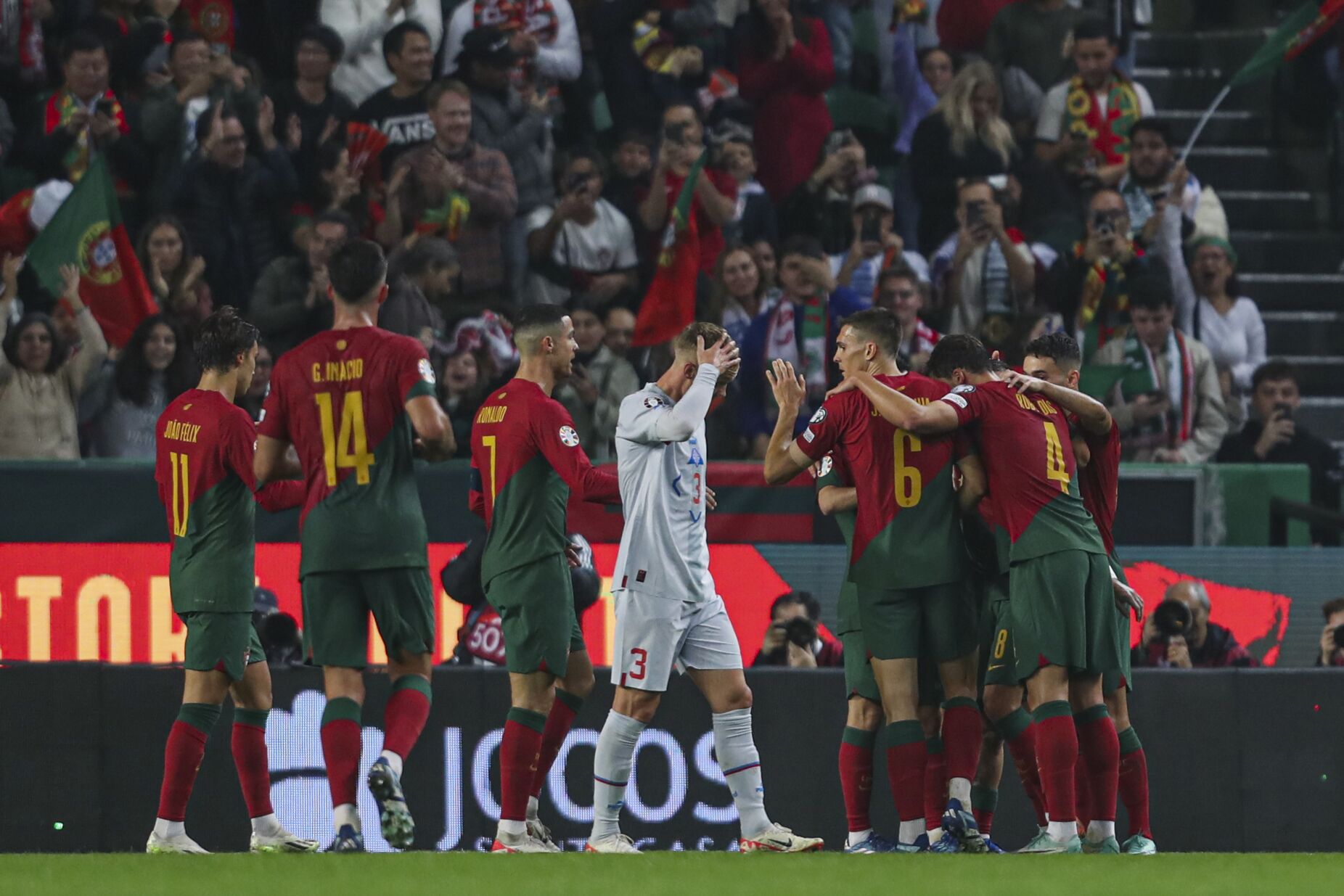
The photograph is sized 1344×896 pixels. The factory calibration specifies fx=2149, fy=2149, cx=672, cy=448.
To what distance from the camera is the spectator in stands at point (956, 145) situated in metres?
16.2

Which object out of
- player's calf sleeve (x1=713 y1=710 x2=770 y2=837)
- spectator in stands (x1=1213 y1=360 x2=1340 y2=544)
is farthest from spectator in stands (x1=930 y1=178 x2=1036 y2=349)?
player's calf sleeve (x1=713 y1=710 x2=770 y2=837)

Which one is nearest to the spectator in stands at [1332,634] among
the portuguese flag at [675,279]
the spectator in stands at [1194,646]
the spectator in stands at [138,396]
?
the spectator in stands at [1194,646]

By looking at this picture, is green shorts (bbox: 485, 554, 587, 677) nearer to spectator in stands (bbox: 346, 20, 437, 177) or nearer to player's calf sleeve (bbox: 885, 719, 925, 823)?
player's calf sleeve (bbox: 885, 719, 925, 823)

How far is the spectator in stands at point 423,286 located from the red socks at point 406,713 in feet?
18.7

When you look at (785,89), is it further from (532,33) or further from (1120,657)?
(1120,657)

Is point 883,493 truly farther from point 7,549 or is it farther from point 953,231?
point 953,231

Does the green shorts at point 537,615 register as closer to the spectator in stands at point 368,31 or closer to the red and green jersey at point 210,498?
the red and green jersey at point 210,498

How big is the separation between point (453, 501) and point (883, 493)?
4.09 meters

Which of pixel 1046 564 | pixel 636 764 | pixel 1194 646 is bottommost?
pixel 636 764

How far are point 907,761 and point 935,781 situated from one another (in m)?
0.52

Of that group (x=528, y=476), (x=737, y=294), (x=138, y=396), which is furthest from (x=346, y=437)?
(x=737, y=294)

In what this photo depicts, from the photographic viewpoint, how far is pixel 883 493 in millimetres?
8859

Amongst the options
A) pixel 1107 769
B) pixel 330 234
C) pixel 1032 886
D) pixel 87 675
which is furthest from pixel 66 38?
pixel 1032 886

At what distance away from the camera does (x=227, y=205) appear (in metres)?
14.6
